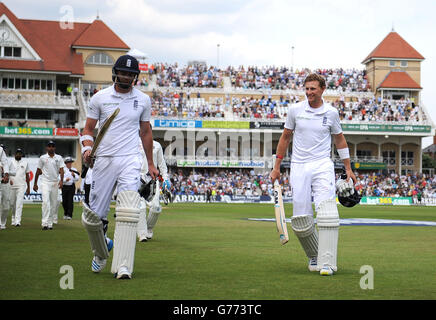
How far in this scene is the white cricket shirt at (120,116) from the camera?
9.45 metres

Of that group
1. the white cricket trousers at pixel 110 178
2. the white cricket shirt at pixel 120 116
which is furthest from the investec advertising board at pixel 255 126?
the white cricket trousers at pixel 110 178

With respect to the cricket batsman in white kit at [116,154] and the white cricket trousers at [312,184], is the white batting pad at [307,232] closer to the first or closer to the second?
the white cricket trousers at [312,184]

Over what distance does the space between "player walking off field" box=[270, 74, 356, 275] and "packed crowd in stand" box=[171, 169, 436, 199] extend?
50.9 meters

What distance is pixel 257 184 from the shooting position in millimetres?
66250

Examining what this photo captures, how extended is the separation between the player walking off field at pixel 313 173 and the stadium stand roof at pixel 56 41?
62.5 m

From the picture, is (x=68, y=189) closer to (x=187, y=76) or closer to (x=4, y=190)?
(x=4, y=190)

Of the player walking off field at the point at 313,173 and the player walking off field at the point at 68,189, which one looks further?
the player walking off field at the point at 68,189

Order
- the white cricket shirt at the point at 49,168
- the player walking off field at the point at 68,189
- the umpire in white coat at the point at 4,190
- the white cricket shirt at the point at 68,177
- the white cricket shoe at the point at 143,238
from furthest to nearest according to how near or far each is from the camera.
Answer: the player walking off field at the point at 68,189 → the white cricket shirt at the point at 68,177 → the white cricket shirt at the point at 49,168 → the umpire in white coat at the point at 4,190 → the white cricket shoe at the point at 143,238

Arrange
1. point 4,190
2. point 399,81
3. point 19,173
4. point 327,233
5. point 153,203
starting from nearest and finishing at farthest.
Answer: point 327,233 < point 153,203 < point 4,190 < point 19,173 < point 399,81

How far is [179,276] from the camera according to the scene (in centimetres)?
944

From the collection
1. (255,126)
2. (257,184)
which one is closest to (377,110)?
(255,126)

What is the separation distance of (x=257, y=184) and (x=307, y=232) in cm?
5601
